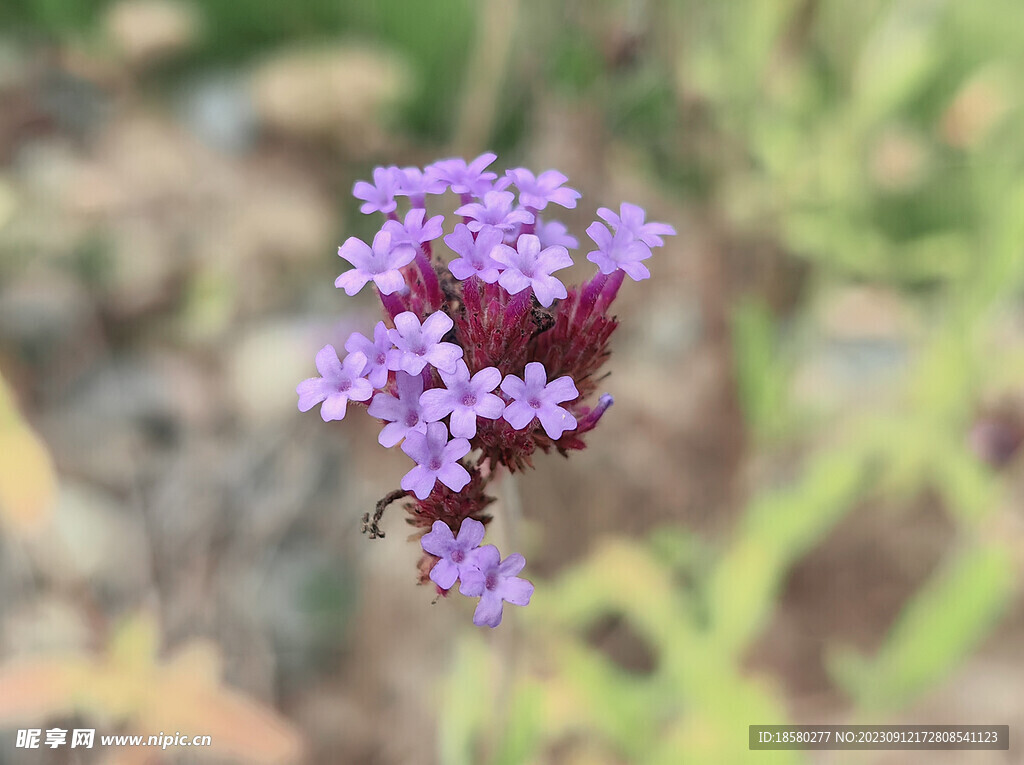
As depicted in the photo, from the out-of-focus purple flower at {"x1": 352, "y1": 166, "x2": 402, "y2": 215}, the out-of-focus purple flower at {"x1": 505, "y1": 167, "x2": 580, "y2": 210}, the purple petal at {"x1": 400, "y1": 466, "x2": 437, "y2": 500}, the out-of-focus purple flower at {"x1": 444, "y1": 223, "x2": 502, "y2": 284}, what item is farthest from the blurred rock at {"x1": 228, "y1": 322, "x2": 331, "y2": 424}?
the purple petal at {"x1": 400, "y1": 466, "x2": 437, "y2": 500}

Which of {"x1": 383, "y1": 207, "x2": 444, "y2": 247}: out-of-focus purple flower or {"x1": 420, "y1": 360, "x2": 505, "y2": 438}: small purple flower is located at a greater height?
{"x1": 383, "y1": 207, "x2": 444, "y2": 247}: out-of-focus purple flower

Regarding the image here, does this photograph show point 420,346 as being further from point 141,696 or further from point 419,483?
point 141,696

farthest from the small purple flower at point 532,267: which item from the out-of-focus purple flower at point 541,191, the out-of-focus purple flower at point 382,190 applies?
the out-of-focus purple flower at point 382,190

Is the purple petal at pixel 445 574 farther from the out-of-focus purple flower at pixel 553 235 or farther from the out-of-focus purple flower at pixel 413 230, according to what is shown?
the out-of-focus purple flower at pixel 553 235

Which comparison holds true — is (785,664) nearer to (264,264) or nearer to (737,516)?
(737,516)

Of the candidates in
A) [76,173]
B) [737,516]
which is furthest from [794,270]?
[76,173]

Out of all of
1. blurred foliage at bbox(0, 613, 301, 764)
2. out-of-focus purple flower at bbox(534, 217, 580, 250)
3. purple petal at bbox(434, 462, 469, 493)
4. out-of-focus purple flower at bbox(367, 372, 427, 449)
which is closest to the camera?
purple petal at bbox(434, 462, 469, 493)

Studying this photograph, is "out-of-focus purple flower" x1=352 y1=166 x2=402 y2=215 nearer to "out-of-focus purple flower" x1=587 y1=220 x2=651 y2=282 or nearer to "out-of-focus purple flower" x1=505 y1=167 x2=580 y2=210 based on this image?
"out-of-focus purple flower" x1=505 y1=167 x2=580 y2=210
